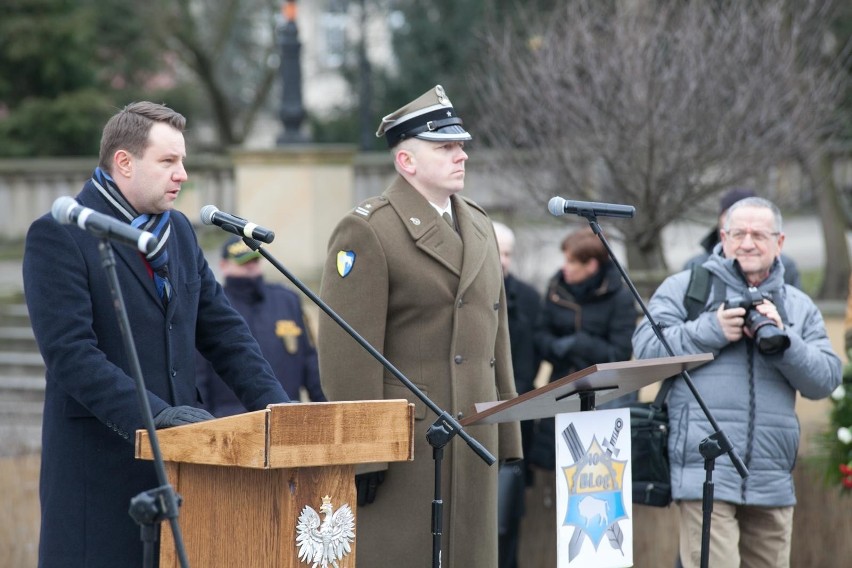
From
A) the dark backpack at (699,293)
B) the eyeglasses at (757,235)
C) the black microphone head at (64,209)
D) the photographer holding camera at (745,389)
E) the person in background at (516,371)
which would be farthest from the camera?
the person in background at (516,371)

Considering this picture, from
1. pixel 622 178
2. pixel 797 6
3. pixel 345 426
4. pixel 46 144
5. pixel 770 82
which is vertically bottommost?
pixel 345 426

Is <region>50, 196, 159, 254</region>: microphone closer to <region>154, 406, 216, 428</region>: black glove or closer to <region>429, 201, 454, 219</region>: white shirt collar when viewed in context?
<region>154, 406, 216, 428</region>: black glove

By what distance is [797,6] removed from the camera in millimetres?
11070

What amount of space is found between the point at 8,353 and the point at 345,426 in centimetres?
1103

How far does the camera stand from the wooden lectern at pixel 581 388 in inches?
155

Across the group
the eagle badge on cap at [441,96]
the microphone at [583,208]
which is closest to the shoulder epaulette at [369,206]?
the eagle badge on cap at [441,96]

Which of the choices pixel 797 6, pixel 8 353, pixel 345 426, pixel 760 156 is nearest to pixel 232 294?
pixel 345 426

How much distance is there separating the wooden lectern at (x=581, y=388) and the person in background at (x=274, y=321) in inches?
109

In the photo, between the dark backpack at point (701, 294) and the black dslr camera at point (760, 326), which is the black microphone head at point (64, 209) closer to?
the black dslr camera at point (760, 326)

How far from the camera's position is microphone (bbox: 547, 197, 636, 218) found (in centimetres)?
461

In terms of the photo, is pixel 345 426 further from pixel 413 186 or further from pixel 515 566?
pixel 515 566

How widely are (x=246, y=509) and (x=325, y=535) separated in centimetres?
22

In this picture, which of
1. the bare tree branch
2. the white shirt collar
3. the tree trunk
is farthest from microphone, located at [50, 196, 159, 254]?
the tree trunk

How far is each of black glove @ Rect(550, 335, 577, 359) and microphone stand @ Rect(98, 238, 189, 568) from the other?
4.18 metres
